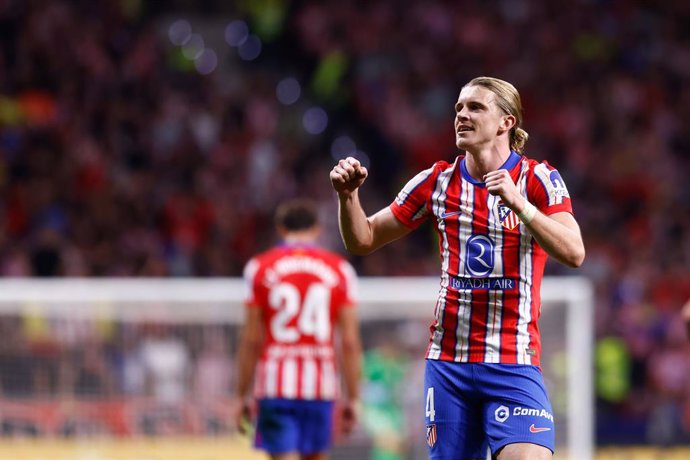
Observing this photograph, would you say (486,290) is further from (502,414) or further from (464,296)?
(502,414)

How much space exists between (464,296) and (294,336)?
2281 mm

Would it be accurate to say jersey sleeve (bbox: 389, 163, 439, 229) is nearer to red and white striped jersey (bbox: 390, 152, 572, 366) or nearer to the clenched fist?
red and white striped jersey (bbox: 390, 152, 572, 366)

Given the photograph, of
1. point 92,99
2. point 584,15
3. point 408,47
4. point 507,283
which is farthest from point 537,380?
point 584,15

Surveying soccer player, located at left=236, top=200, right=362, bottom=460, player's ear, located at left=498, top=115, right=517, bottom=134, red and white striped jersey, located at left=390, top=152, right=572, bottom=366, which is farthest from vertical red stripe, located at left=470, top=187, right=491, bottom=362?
soccer player, located at left=236, top=200, right=362, bottom=460

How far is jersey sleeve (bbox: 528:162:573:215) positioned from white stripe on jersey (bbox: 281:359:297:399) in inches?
99.3

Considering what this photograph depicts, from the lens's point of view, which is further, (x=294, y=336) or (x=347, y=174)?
(x=294, y=336)

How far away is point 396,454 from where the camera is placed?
9.38m

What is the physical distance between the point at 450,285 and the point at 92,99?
9772mm

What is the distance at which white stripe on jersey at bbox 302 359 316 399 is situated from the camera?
669 cm

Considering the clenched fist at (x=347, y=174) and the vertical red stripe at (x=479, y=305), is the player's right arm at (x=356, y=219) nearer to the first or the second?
the clenched fist at (x=347, y=174)

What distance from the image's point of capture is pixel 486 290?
14.9 ft

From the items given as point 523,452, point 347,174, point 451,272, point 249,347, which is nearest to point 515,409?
point 523,452

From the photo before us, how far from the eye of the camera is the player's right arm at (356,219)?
4.48 meters

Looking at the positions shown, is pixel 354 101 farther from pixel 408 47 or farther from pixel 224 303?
pixel 224 303
